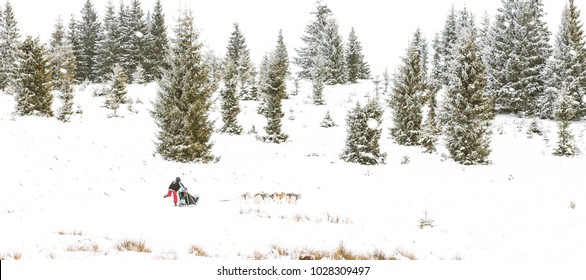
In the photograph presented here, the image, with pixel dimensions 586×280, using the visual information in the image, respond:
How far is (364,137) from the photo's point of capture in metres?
22.2

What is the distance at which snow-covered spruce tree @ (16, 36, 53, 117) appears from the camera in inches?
915

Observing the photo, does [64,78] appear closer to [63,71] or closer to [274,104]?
[63,71]

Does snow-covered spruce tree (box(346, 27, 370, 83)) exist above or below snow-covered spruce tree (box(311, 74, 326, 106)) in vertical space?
above

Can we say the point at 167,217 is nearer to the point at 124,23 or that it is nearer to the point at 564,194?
A: the point at 564,194

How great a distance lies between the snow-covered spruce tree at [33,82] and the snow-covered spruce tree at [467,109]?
24.8 meters

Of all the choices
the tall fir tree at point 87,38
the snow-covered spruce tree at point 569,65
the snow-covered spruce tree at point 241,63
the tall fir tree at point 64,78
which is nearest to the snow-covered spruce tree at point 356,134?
the snow-covered spruce tree at point 241,63

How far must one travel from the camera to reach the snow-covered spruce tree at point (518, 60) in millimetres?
35375

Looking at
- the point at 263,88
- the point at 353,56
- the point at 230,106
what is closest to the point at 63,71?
the point at 230,106

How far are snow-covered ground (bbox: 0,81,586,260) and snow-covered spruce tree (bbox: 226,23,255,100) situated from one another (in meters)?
12.4

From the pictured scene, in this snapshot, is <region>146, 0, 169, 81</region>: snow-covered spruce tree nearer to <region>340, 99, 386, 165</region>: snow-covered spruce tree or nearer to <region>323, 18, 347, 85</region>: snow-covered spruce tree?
<region>323, 18, 347, 85</region>: snow-covered spruce tree

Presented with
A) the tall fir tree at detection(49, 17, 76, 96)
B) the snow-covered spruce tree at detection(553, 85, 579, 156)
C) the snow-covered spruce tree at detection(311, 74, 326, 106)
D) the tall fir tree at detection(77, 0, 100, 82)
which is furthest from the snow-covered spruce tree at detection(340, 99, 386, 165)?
the tall fir tree at detection(77, 0, 100, 82)

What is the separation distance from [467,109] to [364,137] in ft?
20.8

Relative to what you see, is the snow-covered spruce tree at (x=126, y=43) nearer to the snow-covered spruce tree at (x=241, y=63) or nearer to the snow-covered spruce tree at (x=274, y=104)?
the snow-covered spruce tree at (x=241, y=63)

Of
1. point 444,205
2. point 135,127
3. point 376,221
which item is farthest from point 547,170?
point 135,127
